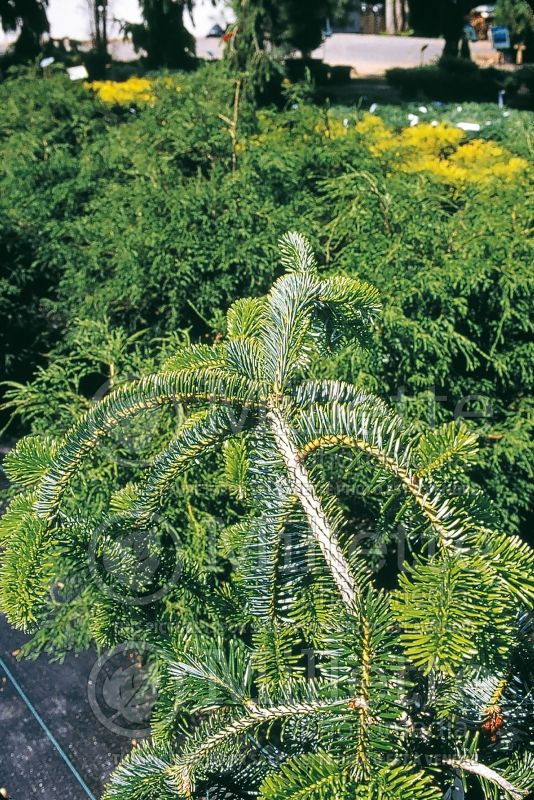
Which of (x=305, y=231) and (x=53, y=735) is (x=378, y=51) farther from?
(x=53, y=735)

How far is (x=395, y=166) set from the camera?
4418 millimetres

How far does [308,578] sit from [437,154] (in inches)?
187

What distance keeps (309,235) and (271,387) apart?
258cm

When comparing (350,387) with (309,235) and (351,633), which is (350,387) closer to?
(351,633)

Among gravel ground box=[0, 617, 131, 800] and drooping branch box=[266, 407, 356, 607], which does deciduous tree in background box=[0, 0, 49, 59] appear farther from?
drooping branch box=[266, 407, 356, 607]

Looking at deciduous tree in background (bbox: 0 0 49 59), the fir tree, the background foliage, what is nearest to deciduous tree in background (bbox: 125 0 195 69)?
deciduous tree in background (bbox: 0 0 49 59)

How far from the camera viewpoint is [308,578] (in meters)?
1.34

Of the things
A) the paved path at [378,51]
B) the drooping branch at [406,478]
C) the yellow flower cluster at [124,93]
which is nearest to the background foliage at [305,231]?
the drooping branch at [406,478]

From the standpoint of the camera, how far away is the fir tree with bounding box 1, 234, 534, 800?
41.0 inches

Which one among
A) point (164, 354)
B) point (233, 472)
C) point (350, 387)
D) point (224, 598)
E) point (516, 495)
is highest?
point (350, 387)

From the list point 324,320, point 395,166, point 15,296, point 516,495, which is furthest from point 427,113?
point 324,320

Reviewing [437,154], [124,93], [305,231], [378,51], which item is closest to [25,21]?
[124,93]

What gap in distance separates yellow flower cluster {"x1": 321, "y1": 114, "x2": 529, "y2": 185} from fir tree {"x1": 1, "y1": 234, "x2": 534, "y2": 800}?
3.04 metres

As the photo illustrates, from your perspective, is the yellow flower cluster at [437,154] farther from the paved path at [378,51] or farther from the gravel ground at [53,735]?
the paved path at [378,51]
